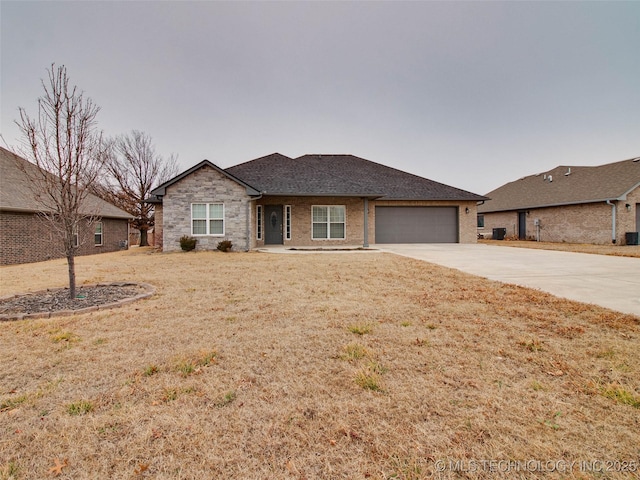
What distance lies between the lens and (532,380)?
8.77 feet

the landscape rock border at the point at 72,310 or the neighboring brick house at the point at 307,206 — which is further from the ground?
the neighboring brick house at the point at 307,206

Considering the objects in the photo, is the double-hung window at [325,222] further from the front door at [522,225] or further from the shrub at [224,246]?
the front door at [522,225]

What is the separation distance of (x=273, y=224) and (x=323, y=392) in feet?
52.3

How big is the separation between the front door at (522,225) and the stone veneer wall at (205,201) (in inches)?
844

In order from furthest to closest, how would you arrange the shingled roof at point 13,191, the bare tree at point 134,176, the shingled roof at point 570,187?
the bare tree at point 134,176 < the shingled roof at point 570,187 < the shingled roof at point 13,191

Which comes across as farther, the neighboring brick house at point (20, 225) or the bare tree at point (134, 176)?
the bare tree at point (134, 176)

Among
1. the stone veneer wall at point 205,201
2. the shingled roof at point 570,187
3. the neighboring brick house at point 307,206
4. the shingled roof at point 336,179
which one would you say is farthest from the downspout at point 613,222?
the stone veneer wall at point 205,201

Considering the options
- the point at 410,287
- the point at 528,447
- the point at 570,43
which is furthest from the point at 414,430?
the point at 570,43

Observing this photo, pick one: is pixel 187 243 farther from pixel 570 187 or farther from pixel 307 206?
pixel 570 187

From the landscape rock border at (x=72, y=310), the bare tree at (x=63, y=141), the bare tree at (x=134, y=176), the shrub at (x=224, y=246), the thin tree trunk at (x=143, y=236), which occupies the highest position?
the bare tree at (x=134, y=176)

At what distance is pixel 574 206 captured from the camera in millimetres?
20062

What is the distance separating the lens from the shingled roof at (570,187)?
1825cm

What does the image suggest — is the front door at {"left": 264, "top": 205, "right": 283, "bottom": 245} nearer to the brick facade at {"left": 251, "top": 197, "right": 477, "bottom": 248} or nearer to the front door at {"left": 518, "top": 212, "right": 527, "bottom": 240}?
the brick facade at {"left": 251, "top": 197, "right": 477, "bottom": 248}

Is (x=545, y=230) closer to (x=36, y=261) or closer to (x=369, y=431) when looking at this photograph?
(x=369, y=431)
